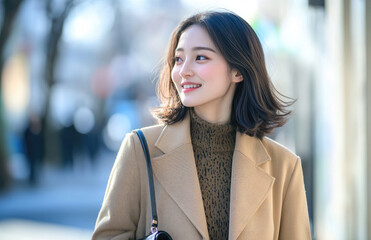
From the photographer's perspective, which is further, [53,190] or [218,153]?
[53,190]

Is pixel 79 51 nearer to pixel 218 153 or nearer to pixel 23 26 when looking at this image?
pixel 23 26

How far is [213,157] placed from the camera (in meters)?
2.75

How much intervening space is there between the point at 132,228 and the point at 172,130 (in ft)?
1.87

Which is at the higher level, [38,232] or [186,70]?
[186,70]

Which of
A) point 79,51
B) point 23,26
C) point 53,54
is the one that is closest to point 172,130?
point 53,54

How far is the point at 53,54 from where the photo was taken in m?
14.4

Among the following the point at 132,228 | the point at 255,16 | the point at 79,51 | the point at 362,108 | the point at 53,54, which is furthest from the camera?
the point at 79,51

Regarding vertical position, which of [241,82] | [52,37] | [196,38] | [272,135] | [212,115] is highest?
[52,37]

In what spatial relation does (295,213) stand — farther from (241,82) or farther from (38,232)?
(38,232)

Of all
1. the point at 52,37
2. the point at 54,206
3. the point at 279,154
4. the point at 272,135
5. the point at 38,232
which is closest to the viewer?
the point at 279,154

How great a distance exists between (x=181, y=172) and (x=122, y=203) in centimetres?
35

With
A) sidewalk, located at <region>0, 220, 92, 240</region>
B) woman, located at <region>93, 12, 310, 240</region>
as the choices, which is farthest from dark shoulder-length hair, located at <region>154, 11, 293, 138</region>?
sidewalk, located at <region>0, 220, 92, 240</region>

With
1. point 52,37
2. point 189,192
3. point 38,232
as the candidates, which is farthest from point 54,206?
point 189,192

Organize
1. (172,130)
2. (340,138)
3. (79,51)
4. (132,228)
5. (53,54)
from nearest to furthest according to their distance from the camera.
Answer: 1. (132,228)
2. (172,130)
3. (340,138)
4. (53,54)
5. (79,51)
